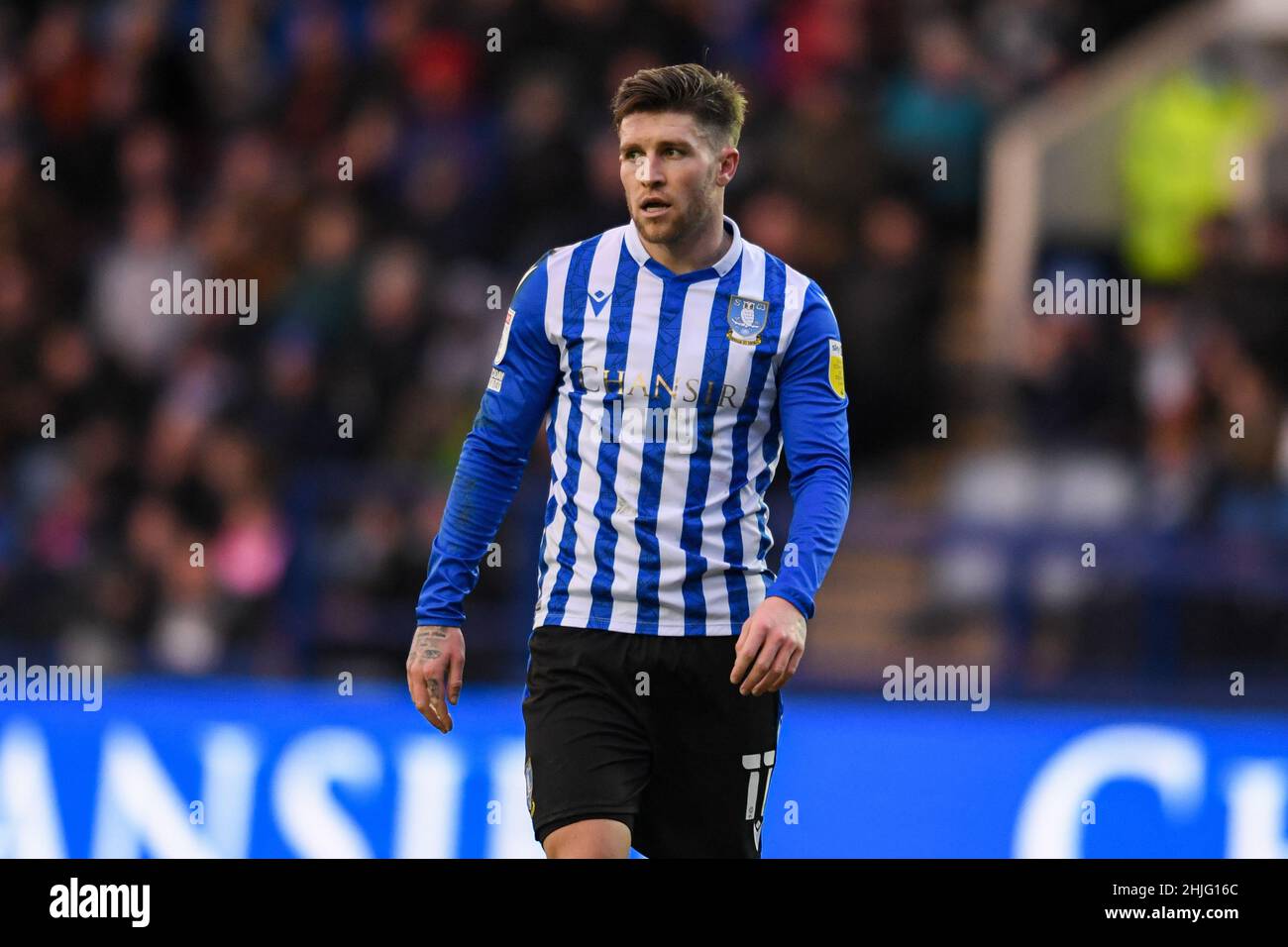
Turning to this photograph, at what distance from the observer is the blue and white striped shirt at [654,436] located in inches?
195

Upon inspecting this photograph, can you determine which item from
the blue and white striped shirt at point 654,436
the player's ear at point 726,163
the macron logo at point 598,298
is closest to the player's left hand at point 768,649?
the blue and white striped shirt at point 654,436

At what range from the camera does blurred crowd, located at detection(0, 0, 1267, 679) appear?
Result: 32.5ft

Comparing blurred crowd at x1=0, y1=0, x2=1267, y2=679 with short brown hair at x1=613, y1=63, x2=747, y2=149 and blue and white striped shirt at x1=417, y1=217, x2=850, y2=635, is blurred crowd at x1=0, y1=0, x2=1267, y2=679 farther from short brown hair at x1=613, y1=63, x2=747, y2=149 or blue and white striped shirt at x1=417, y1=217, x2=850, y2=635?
short brown hair at x1=613, y1=63, x2=747, y2=149

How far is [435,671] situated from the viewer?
4.92 metres

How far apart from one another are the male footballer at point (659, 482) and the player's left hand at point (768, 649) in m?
0.27

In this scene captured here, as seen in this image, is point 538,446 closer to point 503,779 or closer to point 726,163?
point 503,779

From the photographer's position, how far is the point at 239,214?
1177 cm

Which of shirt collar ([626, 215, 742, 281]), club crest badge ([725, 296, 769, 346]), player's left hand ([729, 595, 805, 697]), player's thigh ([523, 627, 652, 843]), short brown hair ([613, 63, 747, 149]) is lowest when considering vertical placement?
player's thigh ([523, 627, 652, 843])

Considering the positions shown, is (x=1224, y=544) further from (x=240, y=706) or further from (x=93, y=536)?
(x=93, y=536)

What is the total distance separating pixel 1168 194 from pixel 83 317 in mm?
5959

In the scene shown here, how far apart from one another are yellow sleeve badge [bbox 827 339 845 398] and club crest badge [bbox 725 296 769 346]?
173 millimetres

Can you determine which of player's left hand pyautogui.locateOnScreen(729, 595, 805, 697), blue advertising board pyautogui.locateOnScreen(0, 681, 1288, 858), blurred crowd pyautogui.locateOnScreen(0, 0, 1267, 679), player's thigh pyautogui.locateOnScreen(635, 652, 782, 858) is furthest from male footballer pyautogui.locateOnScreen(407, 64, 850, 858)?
blurred crowd pyautogui.locateOnScreen(0, 0, 1267, 679)

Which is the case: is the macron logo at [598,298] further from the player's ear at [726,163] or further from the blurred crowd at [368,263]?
the blurred crowd at [368,263]

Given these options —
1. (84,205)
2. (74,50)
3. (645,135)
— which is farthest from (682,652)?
(74,50)
